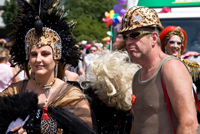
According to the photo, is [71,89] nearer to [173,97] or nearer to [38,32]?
[38,32]

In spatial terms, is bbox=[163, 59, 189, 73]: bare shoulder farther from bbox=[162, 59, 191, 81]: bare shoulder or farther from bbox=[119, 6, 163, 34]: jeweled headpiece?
bbox=[119, 6, 163, 34]: jeweled headpiece

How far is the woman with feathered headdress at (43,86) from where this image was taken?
107 inches

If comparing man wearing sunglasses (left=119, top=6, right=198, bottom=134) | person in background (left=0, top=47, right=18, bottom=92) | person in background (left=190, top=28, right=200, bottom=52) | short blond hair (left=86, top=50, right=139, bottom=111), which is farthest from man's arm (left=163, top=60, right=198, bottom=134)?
person in background (left=190, top=28, right=200, bottom=52)

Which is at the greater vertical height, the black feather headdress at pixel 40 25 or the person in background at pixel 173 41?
the black feather headdress at pixel 40 25

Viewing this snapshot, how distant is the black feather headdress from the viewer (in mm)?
3041

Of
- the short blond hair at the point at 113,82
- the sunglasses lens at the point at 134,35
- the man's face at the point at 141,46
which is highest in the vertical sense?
the sunglasses lens at the point at 134,35

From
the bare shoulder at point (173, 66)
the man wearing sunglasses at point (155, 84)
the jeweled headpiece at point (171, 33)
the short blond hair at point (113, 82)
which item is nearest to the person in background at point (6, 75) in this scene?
the short blond hair at point (113, 82)

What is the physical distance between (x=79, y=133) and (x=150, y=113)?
0.78 metres

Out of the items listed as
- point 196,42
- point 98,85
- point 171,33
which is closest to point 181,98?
point 98,85

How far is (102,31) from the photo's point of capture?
37.2m

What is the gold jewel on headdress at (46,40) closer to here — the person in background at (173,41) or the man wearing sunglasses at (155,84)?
the man wearing sunglasses at (155,84)

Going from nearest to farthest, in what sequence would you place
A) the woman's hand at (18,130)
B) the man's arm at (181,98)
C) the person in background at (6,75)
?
the man's arm at (181,98) < the woman's hand at (18,130) < the person in background at (6,75)

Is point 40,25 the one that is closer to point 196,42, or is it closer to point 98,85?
point 98,85

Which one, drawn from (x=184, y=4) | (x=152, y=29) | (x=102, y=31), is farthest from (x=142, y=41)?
(x=102, y=31)
